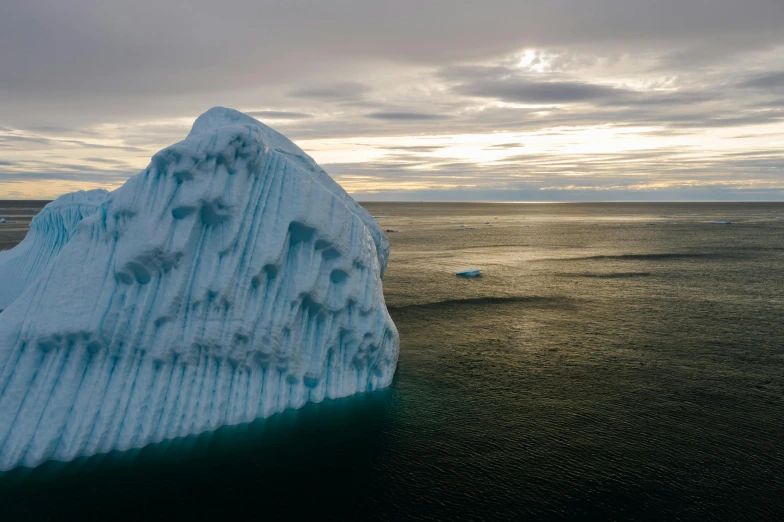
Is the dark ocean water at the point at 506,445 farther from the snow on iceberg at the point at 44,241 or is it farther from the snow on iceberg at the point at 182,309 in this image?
the snow on iceberg at the point at 44,241

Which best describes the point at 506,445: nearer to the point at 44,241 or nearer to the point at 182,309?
the point at 182,309

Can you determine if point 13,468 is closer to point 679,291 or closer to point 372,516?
point 372,516

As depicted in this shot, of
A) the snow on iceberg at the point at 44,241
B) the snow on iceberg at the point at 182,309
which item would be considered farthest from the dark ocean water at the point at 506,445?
the snow on iceberg at the point at 44,241

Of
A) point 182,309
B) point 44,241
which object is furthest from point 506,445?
point 44,241

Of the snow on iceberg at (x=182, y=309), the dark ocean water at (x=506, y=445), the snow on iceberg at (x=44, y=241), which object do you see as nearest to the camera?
the dark ocean water at (x=506, y=445)

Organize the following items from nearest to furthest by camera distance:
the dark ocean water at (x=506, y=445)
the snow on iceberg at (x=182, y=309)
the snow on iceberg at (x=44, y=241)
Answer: the dark ocean water at (x=506, y=445), the snow on iceberg at (x=182, y=309), the snow on iceberg at (x=44, y=241)

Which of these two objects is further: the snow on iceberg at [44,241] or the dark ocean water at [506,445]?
the snow on iceberg at [44,241]

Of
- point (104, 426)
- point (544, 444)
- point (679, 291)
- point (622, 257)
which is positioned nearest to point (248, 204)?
point (104, 426)
